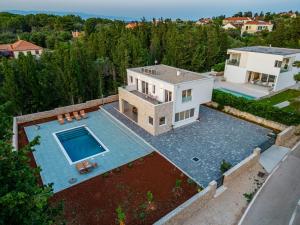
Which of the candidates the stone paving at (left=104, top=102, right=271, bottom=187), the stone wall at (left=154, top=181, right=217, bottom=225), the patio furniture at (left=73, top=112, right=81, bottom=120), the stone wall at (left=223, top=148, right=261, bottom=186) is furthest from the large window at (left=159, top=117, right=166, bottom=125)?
the patio furniture at (left=73, top=112, right=81, bottom=120)

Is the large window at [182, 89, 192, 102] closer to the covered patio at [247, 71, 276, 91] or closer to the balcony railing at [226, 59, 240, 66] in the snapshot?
the covered patio at [247, 71, 276, 91]

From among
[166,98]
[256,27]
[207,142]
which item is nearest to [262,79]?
[207,142]

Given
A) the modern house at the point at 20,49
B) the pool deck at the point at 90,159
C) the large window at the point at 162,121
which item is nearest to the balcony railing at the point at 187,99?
the large window at the point at 162,121

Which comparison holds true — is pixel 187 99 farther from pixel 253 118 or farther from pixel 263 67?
pixel 263 67

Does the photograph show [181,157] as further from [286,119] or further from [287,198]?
[286,119]

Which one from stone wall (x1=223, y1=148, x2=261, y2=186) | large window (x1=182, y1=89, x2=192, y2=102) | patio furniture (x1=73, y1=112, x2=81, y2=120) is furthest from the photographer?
patio furniture (x1=73, y1=112, x2=81, y2=120)

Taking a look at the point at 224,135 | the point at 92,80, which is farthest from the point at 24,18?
the point at 224,135
